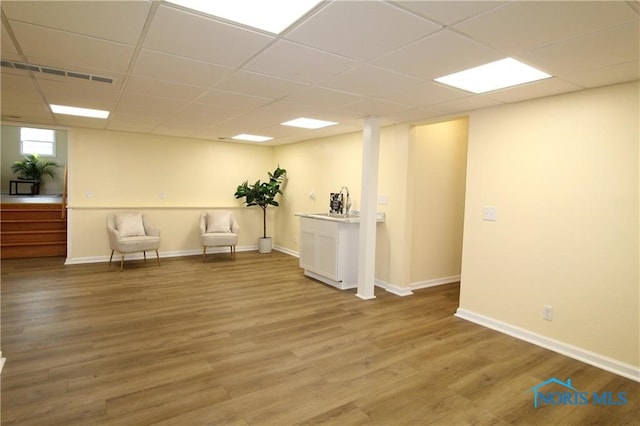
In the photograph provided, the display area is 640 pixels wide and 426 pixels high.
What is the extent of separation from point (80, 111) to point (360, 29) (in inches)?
168

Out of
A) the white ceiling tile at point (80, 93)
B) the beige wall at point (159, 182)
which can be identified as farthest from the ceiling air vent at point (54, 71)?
the beige wall at point (159, 182)

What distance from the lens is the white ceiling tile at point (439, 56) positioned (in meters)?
2.13

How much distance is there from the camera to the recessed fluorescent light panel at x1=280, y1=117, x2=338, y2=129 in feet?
15.6

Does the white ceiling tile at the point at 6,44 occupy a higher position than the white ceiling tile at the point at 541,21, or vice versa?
the white ceiling tile at the point at 541,21

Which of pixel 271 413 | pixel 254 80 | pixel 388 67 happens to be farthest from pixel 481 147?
pixel 271 413

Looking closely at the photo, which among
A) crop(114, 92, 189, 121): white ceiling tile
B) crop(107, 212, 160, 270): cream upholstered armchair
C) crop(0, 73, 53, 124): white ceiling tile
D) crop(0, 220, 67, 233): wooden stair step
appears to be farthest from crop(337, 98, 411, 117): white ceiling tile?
crop(0, 220, 67, 233): wooden stair step

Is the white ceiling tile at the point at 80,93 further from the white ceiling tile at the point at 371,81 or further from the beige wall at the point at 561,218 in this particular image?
the beige wall at the point at 561,218

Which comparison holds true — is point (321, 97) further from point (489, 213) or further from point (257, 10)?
point (489, 213)

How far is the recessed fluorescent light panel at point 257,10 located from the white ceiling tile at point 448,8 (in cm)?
49

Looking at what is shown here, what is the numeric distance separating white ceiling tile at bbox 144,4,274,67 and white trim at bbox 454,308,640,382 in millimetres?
3347

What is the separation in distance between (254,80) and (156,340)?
2.41 metres

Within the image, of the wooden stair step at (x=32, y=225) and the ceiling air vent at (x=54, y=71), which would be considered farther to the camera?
the wooden stair step at (x=32, y=225)

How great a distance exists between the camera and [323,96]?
346 centimetres

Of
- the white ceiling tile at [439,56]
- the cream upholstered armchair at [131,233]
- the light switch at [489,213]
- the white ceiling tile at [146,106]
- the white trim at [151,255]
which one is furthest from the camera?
the white trim at [151,255]
